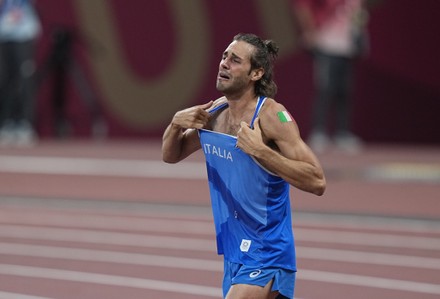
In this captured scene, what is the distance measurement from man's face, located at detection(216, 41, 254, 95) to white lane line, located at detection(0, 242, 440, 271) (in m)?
3.60

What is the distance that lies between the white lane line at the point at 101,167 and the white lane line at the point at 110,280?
15.8 feet

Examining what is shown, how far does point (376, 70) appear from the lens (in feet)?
53.4

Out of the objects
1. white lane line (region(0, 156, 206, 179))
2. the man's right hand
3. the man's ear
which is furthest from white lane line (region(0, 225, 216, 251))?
the man's ear

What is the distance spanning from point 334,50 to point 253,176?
10.7 meters

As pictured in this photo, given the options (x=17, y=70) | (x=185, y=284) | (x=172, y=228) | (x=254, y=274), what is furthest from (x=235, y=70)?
(x=17, y=70)

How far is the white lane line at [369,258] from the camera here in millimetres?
8688

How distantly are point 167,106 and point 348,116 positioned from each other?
8.38ft

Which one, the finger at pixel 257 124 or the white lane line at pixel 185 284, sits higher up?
the finger at pixel 257 124

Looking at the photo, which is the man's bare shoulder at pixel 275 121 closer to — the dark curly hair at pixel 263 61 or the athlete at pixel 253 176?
the athlete at pixel 253 176

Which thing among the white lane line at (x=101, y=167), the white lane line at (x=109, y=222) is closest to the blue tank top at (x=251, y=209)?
the white lane line at (x=109, y=222)

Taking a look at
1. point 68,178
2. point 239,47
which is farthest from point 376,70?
point 239,47

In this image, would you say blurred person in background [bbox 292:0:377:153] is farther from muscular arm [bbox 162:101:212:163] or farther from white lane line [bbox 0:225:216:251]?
muscular arm [bbox 162:101:212:163]

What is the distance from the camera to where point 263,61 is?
5152mm

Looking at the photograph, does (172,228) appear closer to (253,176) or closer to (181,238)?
(181,238)
